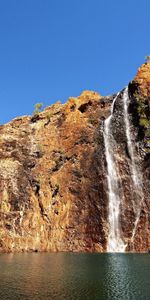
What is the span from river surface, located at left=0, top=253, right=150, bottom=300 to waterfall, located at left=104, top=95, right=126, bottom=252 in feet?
52.5

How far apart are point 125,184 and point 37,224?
14.2 m

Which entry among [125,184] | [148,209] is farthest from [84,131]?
[148,209]

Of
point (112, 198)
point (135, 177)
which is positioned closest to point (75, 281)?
point (112, 198)

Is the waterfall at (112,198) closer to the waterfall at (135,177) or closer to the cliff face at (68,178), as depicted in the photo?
the cliff face at (68,178)

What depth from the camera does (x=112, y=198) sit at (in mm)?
54281

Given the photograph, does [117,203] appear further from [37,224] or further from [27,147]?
[27,147]

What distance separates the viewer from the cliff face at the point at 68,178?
52.1m

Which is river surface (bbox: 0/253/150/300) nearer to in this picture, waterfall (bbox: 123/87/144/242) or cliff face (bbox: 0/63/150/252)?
cliff face (bbox: 0/63/150/252)

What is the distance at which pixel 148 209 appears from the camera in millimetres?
52219

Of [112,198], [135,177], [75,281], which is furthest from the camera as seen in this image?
[135,177]

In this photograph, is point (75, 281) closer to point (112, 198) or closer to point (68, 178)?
point (112, 198)

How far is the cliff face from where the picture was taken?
52.1 metres

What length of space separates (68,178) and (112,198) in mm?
8100

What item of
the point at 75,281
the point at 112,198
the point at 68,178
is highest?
the point at 68,178
